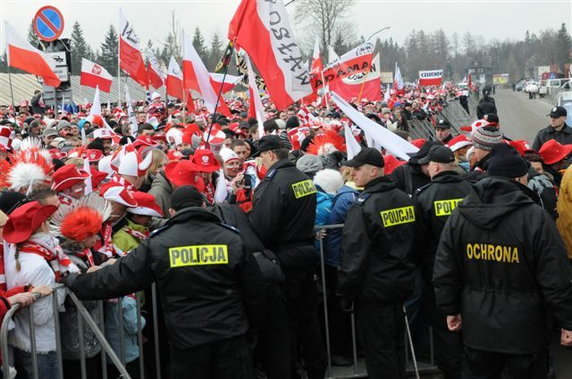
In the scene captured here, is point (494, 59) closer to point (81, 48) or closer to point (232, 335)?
point (81, 48)

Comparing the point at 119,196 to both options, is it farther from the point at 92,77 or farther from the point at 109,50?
the point at 109,50

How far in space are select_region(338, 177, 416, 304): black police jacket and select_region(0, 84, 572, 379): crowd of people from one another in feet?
0.04

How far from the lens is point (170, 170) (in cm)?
661

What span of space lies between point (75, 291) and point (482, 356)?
2.70m

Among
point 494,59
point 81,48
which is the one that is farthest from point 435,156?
point 494,59

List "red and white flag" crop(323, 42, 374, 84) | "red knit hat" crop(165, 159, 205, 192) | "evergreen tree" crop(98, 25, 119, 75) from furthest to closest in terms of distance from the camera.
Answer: "evergreen tree" crop(98, 25, 119, 75), "red and white flag" crop(323, 42, 374, 84), "red knit hat" crop(165, 159, 205, 192)

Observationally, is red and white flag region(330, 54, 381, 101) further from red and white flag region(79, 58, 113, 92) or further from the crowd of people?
the crowd of people

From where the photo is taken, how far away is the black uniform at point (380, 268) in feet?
18.1

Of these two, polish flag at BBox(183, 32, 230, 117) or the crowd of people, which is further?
polish flag at BBox(183, 32, 230, 117)

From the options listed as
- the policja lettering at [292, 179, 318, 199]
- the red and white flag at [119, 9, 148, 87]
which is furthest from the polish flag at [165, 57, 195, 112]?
the policja lettering at [292, 179, 318, 199]

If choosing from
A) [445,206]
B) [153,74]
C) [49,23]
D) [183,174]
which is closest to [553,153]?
[445,206]

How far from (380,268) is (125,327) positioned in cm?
204

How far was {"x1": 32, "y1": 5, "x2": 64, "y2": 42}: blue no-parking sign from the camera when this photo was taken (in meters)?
A: 14.3

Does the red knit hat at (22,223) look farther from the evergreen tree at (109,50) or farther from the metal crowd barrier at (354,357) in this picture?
the evergreen tree at (109,50)
